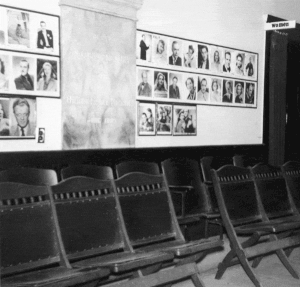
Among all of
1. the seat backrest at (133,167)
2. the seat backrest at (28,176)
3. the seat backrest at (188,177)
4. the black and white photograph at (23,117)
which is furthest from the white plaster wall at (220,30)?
the seat backrest at (28,176)

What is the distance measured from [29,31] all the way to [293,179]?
285cm

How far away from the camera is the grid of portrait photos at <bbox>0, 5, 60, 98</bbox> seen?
186 inches

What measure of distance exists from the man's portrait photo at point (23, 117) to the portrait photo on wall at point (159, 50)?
168cm

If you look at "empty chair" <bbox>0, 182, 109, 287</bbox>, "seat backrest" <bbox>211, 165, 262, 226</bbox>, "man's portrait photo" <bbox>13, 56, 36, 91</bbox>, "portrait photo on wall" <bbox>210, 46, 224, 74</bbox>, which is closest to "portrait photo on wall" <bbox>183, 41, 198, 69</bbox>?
"portrait photo on wall" <bbox>210, 46, 224, 74</bbox>

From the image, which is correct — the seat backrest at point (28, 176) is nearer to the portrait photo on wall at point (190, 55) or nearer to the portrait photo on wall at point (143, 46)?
the portrait photo on wall at point (143, 46)

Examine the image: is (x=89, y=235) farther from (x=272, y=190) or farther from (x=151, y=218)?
(x=272, y=190)

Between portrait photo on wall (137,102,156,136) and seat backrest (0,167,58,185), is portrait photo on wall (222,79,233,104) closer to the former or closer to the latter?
portrait photo on wall (137,102,156,136)

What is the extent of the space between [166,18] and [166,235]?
2.99 meters

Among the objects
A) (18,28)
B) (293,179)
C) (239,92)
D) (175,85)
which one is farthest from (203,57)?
(18,28)

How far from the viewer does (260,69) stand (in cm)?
777

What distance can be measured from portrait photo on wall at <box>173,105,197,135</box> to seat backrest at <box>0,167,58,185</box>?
2.39 m

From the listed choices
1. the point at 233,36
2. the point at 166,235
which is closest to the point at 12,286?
the point at 166,235

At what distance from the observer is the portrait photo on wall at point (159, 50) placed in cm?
607

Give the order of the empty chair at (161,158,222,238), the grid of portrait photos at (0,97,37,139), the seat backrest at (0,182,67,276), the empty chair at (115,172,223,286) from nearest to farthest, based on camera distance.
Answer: the seat backrest at (0,182,67,276) < the empty chair at (115,172,223,286) < the grid of portrait photos at (0,97,37,139) < the empty chair at (161,158,222,238)
